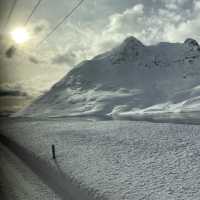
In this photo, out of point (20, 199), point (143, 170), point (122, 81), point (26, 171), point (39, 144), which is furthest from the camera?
point (122, 81)

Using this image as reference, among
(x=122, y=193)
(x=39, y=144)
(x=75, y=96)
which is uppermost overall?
(x=75, y=96)

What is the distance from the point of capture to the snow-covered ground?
454 inches

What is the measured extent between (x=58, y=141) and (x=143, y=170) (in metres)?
12.2

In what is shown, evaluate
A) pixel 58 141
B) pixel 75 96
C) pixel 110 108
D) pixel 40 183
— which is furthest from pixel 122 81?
pixel 40 183

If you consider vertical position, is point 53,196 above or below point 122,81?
below

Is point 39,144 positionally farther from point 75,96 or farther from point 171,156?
point 75,96

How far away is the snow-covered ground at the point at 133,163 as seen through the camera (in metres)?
11.5

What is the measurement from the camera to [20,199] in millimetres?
11008

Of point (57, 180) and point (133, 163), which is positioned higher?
point (133, 163)

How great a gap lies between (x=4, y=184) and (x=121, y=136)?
12759 millimetres

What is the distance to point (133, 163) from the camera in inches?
615

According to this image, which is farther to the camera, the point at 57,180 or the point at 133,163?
the point at 133,163

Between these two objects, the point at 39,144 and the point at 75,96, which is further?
the point at 75,96

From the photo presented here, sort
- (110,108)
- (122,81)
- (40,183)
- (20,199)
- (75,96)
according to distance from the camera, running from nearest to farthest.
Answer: (20,199), (40,183), (110,108), (75,96), (122,81)
